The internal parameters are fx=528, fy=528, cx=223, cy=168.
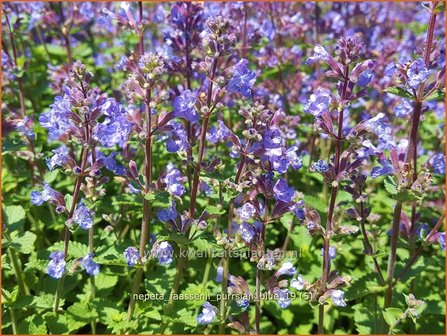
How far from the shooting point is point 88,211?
13.1 ft

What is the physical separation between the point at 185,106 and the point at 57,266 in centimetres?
162

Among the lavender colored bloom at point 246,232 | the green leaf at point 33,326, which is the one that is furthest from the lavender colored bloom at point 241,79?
the green leaf at point 33,326

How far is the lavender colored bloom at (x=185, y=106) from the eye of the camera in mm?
3762

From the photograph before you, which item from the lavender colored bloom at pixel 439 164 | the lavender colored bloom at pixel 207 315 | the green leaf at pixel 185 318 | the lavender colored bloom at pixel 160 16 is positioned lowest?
the green leaf at pixel 185 318

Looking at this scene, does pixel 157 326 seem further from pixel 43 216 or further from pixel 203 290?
pixel 43 216

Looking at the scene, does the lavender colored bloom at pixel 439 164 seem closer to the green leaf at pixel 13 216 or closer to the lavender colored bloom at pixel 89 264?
the lavender colored bloom at pixel 89 264

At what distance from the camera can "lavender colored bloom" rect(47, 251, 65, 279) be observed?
4088 millimetres

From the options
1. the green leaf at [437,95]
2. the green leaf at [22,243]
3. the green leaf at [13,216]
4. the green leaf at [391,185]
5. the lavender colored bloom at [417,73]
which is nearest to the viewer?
the lavender colored bloom at [417,73]

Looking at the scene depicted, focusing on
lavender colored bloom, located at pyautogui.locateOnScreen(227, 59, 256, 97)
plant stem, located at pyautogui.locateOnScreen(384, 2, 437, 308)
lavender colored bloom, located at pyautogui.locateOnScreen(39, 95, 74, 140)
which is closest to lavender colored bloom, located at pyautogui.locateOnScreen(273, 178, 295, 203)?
lavender colored bloom, located at pyautogui.locateOnScreen(227, 59, 256, 97)

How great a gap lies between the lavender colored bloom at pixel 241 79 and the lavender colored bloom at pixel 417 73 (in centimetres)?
118

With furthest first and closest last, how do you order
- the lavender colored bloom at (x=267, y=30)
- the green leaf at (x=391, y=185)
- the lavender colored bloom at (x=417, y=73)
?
the lavender colored bloom at (x=267, y=30), the green leaf at (x=391, y=185), the lavender colored bloom at (x=417, y=73)

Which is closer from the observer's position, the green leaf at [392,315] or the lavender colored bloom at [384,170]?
the green leaf at [392,315]

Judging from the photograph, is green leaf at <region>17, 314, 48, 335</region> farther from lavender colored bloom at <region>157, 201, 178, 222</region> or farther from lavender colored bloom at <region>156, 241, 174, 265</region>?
lavender colored bloom at <region>157, 201, 178, 222</region>

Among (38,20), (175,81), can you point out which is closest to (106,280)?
(175,81)
